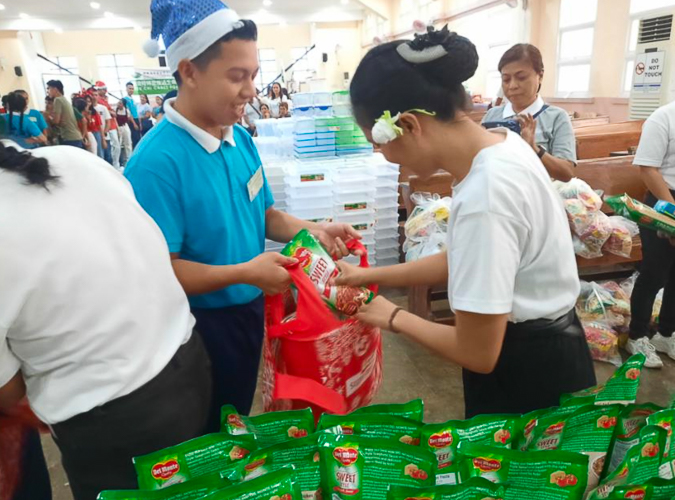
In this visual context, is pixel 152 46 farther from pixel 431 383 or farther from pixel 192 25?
pixel 431 383

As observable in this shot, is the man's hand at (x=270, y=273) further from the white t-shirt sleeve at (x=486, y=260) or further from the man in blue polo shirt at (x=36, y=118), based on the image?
the man in blue polo shirt at (x=36, y=118)

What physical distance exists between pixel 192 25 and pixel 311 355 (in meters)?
0.88

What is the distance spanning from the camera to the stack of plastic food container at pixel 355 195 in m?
3.51

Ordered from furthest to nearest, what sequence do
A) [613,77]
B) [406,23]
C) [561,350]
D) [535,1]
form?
[406,23] → [535,1] → [613,77] → [561,350]

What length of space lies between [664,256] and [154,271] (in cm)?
257

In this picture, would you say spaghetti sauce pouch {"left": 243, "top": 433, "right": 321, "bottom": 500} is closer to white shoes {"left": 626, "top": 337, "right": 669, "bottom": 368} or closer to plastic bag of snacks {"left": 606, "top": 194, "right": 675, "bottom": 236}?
plastic bag of snacks {"left": 606, "top": 194, "right": 675, "bottom": 236}

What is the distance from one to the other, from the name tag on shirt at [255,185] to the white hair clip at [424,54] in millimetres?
A: 653

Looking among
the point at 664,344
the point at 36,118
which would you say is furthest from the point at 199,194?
the point at 36,118

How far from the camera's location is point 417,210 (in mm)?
3121

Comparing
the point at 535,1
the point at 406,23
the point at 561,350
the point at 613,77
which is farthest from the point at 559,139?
the point at 406,23

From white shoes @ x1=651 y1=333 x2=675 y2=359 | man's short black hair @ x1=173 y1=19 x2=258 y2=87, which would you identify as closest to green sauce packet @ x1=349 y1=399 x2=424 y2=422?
man's short black hair @ x1=173 y1=19 x2=258 y2=87

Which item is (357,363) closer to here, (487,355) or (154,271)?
(487,355)

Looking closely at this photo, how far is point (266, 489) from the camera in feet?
2.50

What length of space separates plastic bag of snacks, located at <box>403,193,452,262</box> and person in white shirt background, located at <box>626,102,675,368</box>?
101 cm
